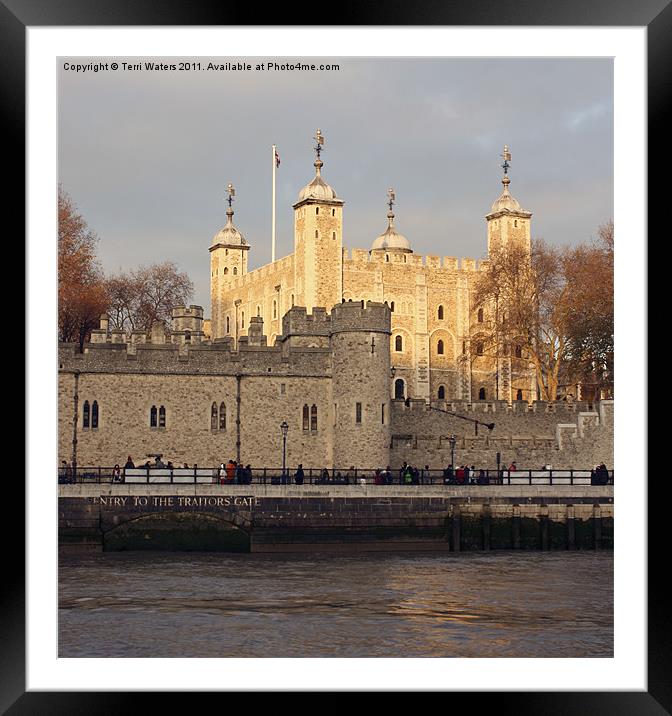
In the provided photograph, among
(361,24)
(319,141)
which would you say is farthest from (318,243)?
(361,24)

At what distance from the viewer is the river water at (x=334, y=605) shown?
57.8ft

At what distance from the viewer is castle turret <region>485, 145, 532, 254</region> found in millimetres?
73500

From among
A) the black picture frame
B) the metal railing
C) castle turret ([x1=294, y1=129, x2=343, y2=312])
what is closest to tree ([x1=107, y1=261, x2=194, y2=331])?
castle turret ([x1=294, y1=129, x2=343, y2=312])

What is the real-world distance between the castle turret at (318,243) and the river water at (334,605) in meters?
37.1

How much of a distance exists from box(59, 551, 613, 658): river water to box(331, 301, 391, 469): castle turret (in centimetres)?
794

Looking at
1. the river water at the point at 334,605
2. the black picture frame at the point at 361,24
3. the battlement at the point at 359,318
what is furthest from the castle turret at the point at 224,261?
the black picture frame at the point at 361,24

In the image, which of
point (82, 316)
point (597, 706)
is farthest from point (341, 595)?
point (82, 316)

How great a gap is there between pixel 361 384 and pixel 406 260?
3346 centimetres

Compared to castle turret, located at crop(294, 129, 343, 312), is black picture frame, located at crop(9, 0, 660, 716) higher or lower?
lower

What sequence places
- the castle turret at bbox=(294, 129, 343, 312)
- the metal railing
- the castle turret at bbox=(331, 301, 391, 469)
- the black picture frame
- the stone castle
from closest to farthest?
the black picture frame → the metal railing → the stone castle → the castle turret at bbox=(331, 301, 391, 469) → the castle turret at bbox=(294, 129, 343, 312)

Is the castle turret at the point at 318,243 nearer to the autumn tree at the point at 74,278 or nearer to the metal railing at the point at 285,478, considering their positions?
the autumn tree at the point at 74,278

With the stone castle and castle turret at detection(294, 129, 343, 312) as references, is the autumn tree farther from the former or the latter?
castle turret at detection(294, 129, 343, 312)
